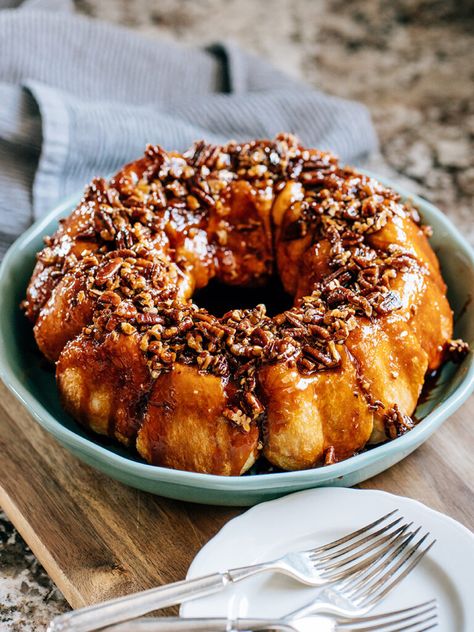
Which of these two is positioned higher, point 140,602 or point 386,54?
point 386,54

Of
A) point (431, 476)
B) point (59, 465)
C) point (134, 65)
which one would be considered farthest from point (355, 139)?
point (59, 465)

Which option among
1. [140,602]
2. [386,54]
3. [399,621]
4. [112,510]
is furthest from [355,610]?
[386,54]

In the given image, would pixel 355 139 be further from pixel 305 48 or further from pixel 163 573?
pixel 163 573

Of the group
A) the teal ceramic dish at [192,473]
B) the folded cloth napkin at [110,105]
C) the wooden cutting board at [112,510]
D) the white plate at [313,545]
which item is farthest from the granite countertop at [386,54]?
the white plate at [313,545]

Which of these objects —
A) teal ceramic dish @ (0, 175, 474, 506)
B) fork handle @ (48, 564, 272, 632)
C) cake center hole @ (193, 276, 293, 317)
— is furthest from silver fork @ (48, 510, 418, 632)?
cake center hole @ (193, 276, 293, 317)

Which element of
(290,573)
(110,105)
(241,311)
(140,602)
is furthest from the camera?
(110,105)

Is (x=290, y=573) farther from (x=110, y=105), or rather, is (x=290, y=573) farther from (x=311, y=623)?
(x=110, y=105)

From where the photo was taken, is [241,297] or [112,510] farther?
[241,297]

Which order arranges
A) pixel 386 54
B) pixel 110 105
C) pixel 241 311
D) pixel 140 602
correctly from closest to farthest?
pixel 140 602
pixel 241 311
pixel 110 105
pixel 386 54
